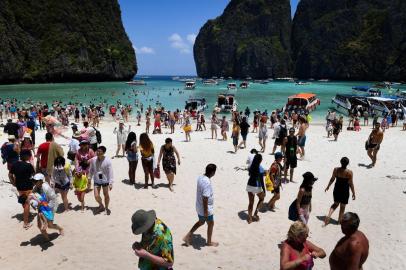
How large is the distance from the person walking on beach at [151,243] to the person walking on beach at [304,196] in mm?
3745

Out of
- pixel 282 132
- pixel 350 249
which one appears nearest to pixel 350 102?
pixel 282 132

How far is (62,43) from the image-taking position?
11675cm

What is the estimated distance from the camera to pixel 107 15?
138m

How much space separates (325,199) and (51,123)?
10463 mm

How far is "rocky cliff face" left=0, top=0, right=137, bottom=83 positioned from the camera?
10388 centimetres

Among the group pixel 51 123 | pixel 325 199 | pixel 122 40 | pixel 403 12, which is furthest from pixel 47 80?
pixel 403 12

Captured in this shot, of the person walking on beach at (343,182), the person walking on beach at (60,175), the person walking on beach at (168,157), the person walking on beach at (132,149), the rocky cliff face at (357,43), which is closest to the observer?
the person walking on beach at (343,182)

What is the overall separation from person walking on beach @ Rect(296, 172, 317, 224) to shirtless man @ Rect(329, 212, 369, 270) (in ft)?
8.89

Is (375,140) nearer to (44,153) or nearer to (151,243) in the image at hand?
(44,153)

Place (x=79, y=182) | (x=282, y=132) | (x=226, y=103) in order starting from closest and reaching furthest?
(x=79, y=182) → (x=282, y=132) → (x=226, y=103)

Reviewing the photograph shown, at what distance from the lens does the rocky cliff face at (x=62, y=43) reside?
10388cm

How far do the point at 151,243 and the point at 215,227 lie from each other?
4513mm

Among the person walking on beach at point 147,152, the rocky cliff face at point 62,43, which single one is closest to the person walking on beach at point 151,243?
the person walking on beach at point 147,152

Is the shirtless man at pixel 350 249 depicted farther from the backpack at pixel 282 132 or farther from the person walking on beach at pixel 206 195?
the backpack at pixel 282 132
